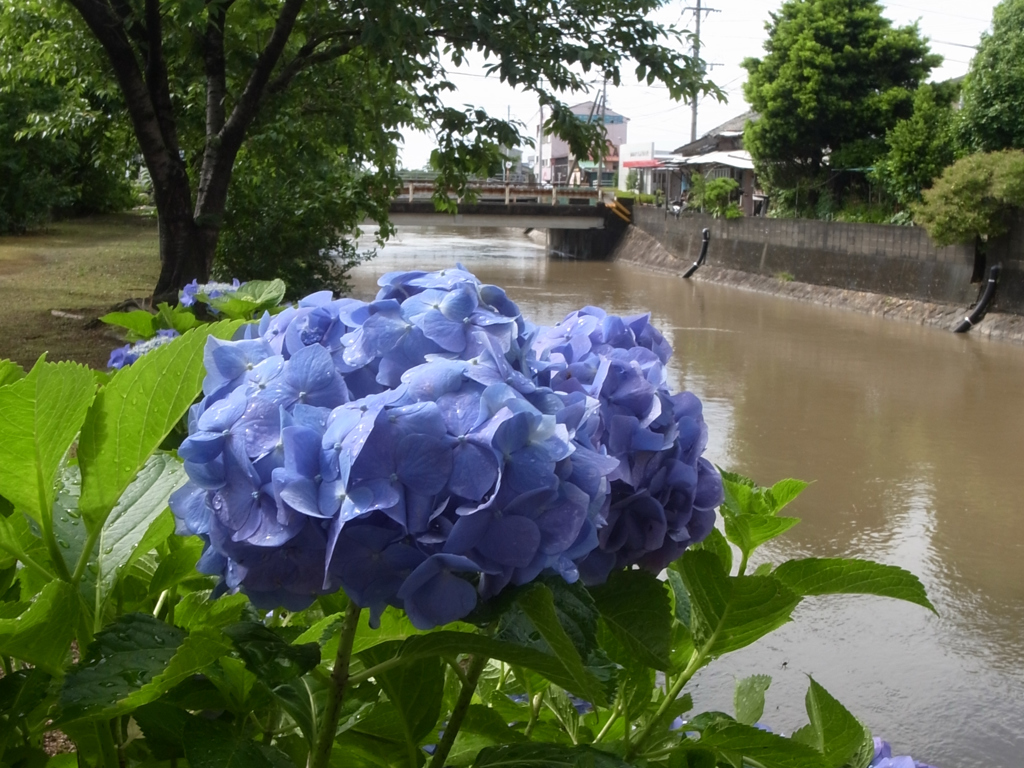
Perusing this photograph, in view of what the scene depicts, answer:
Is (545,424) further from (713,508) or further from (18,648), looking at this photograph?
(18,648)

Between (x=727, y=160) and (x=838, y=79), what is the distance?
7124mm

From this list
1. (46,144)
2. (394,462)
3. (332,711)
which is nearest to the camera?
(394,462)

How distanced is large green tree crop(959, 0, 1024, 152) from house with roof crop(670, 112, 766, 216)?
→ 33.8 feet

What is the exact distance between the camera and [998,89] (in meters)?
15.7

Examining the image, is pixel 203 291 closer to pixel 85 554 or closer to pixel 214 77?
pixel 85 554

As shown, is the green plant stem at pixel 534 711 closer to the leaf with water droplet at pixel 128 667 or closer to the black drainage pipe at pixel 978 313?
the leaf with water droplet at pixel 128 667

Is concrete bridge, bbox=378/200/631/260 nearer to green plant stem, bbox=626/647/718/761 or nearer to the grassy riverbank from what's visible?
the grassy riverbank

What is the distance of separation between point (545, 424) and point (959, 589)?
6.17 metres

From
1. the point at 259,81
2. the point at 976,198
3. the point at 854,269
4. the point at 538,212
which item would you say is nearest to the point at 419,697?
the point at 259,81

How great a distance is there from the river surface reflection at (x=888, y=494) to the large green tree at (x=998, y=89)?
324 cm

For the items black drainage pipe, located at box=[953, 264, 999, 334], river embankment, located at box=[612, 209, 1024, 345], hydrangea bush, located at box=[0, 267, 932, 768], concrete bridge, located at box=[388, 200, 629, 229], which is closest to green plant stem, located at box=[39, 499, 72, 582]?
hydrangea bush, located at box=[0, 267, 932, 768]

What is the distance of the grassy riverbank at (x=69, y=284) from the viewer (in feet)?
27.2

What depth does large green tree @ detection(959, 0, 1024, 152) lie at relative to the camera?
15.5 meters

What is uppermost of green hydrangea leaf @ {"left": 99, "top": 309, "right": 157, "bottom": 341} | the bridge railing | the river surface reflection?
green hydrangea leaf @ {"left": 99, "top": 309, "right": 157, "bottom": 341}
